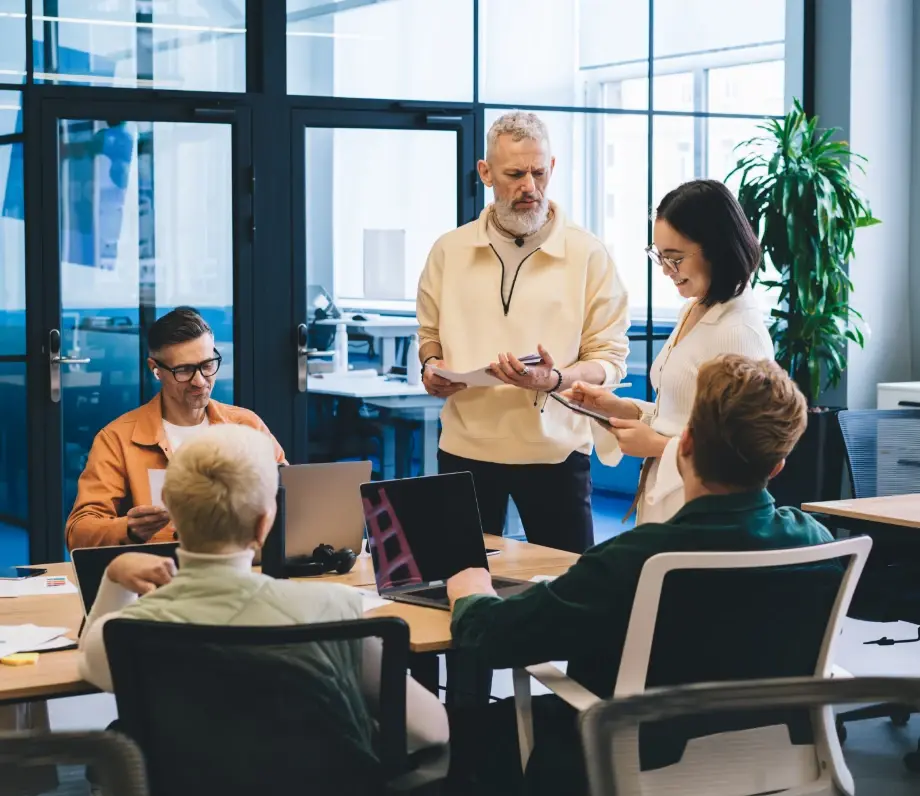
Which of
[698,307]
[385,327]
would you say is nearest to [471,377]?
[698,307]

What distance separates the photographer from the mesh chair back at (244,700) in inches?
63.7

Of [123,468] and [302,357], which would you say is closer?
[123,468]

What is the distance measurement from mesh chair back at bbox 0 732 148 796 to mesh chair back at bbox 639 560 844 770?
1099 mm

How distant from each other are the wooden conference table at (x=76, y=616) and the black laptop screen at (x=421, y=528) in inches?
4.5

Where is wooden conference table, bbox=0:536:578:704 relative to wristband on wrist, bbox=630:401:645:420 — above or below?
below

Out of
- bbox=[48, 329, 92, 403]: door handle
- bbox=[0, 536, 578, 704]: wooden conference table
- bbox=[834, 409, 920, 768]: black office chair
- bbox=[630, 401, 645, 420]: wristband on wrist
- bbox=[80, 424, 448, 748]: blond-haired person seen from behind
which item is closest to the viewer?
bbox=[80, 424, 448, 748]: blond-haired person seen from behind

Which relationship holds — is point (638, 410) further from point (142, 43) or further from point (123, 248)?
point (142, 43)

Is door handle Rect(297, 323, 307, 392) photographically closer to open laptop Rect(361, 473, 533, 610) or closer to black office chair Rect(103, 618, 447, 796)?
open laptop Rect(361, 473, 533, 610)

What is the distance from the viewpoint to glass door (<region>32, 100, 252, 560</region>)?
5.59 meters

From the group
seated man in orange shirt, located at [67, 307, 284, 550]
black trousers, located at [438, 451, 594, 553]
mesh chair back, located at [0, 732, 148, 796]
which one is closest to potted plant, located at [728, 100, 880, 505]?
black trousers, located at [438, 451, 594, 553]

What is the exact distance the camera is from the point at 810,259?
→ 6465 millimetres

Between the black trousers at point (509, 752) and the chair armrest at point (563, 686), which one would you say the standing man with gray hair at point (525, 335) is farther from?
the chair armrest at point (563, 686)

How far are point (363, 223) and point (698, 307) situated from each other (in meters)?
3.35

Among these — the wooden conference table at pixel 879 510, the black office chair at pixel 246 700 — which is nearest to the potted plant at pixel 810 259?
the wooden conference table at pixel 879 510
